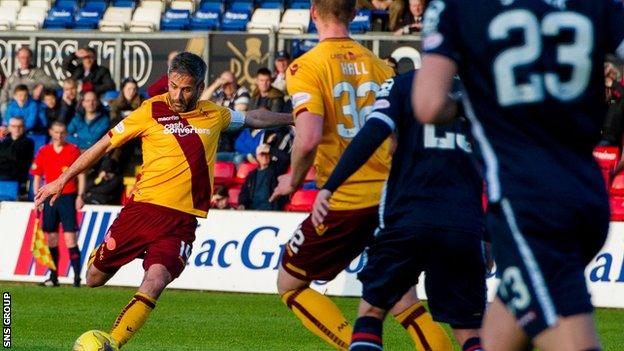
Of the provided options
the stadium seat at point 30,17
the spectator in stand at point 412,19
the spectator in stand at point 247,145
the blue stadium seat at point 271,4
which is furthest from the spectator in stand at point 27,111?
the blue stadium seat at point 271,4

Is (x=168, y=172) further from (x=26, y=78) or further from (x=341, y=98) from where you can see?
(x=26, y=78)

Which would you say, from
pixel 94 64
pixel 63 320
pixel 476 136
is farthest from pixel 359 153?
pixel 94 64

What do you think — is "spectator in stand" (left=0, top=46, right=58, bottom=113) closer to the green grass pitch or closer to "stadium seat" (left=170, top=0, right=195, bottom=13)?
"stadium seat" (left=170, top=0, right=195, bottom=13)

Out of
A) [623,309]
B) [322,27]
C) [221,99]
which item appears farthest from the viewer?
[221,99]

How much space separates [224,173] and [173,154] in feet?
32.3

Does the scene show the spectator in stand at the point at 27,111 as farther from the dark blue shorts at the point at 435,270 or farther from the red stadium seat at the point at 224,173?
the dark blue shorts at the point at 435,270

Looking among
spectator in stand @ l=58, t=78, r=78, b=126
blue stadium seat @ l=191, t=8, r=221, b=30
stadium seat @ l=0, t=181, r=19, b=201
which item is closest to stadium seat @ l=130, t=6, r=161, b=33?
blue stadium seat @ l=191, t=8, r=221, b=30

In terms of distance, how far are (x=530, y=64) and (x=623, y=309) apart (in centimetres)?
1075

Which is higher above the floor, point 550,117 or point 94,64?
point 550,117

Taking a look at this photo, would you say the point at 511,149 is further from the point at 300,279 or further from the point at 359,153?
the point at 300,279

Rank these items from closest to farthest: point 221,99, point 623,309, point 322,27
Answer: point 322,27 → point 623,309 → point 221,99

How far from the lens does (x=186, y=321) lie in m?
13.0

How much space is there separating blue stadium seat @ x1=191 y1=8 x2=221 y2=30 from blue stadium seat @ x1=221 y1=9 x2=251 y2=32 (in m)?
0.15

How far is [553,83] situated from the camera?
4.69m
